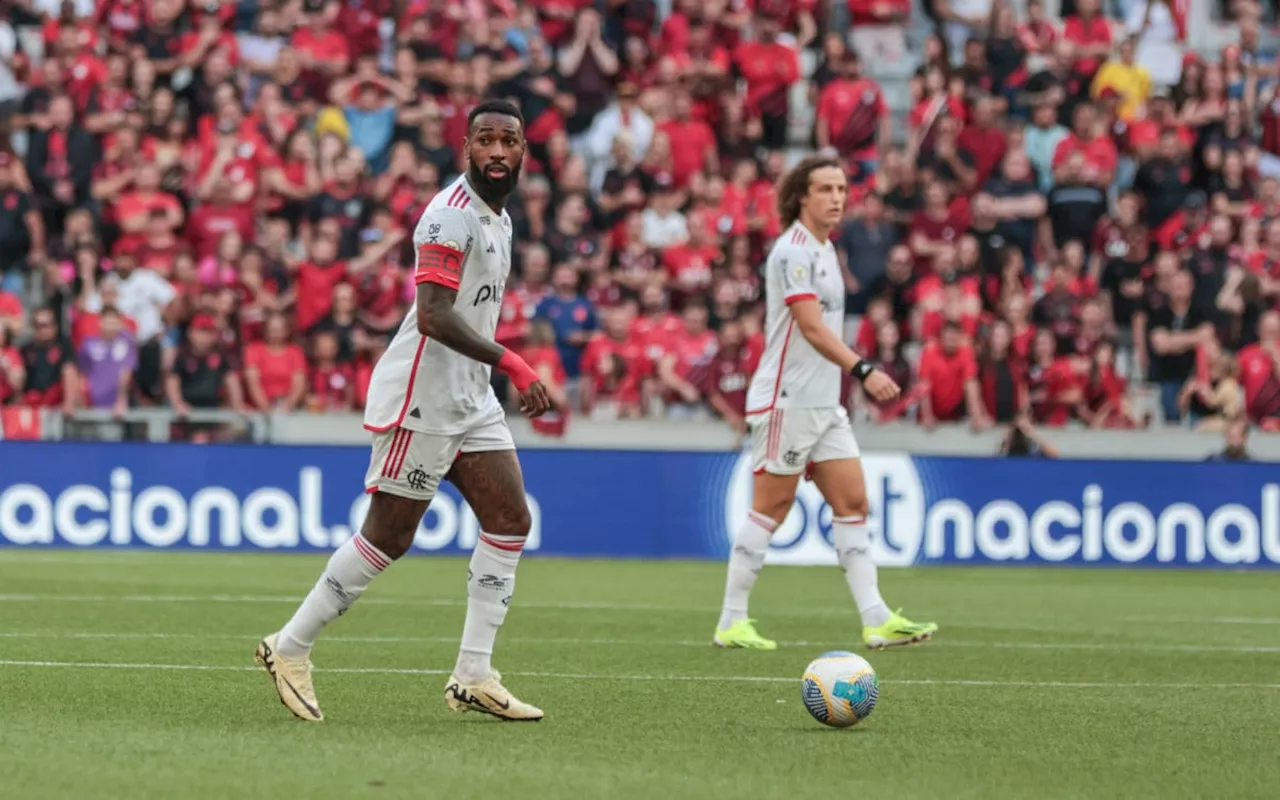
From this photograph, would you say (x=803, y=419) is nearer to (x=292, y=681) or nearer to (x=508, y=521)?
(x=508, y=521)

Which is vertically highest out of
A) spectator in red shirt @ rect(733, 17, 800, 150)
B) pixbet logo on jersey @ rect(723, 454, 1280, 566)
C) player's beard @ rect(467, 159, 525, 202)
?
spectator in red shirt @ rect(733, 17, 800, 150)

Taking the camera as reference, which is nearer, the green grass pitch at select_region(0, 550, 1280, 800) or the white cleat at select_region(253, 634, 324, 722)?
the green grass pitch at select_region(0, 550, 1280, 800)

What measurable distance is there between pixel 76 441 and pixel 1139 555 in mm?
9864

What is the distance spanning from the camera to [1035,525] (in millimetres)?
19969

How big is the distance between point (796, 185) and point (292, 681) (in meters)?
4.89

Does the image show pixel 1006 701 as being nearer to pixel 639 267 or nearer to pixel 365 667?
pixel 365 667

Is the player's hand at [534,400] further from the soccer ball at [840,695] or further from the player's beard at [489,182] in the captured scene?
the soccer ball at [840,695]

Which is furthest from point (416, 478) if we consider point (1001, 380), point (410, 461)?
point (1001, 380)

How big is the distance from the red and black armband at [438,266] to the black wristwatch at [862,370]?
10.7ft

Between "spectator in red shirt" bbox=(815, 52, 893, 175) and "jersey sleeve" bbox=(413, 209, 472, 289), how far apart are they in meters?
16.0

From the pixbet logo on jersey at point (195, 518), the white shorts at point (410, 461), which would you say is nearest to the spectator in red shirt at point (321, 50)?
the pixbet logo on jersey at point (195, 518)

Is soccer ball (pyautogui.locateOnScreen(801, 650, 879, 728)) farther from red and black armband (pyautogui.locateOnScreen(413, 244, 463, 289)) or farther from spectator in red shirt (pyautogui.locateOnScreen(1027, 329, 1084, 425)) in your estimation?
spectator in red shirt (pyautogui.locateOnScreen(1027, 329, 1084, 425))

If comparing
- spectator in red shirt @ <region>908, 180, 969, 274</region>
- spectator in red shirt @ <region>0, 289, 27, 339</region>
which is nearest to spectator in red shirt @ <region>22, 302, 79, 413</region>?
spectator in red shirt @ <region>0, 289, 27, 339</region>

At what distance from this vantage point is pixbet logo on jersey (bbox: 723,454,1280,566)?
19.8m
